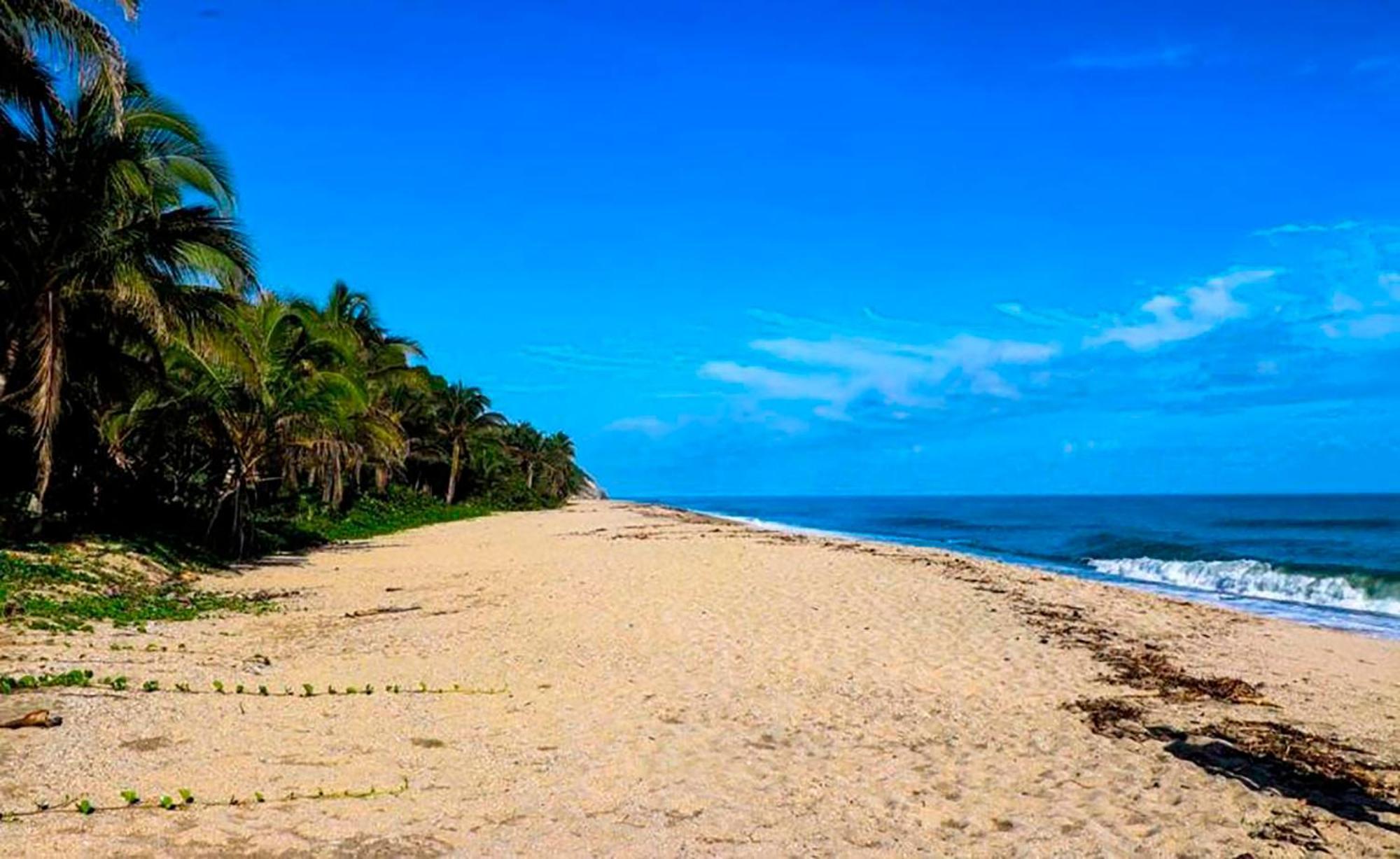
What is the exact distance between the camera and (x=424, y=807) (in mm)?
4770

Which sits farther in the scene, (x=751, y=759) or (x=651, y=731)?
(x=651, y=731)

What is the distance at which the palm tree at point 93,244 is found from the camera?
491 inches

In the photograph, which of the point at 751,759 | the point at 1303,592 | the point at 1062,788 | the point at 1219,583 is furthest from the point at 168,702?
the point at 1219,583

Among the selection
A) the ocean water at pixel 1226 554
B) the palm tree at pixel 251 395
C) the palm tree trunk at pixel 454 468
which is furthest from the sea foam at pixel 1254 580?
the palm tree trunk at pixel 454 468

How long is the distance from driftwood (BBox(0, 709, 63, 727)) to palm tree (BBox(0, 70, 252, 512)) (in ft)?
27.6

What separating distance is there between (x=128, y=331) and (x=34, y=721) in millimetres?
11339

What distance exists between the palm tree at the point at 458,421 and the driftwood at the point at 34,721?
41.7 m

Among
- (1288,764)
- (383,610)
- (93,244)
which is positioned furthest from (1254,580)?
(93,244)

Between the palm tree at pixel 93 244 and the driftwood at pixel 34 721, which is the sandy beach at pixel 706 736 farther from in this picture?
the palm tree at pixel 93 244

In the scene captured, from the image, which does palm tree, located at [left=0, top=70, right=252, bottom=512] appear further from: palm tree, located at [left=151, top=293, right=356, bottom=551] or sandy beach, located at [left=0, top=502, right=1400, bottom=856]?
sandy beach, located at [left=0, top=502, right=1400, bottom=856]

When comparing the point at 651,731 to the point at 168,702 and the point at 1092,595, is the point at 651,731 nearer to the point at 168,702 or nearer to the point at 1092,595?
the point at 168,702

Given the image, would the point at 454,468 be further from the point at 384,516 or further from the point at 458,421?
the point at 384,516

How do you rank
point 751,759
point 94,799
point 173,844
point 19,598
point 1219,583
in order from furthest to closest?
point 1219,583 < point 19,598 < point 751,759 < point 94,799 < point 173,844

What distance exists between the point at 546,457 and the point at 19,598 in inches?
2484
